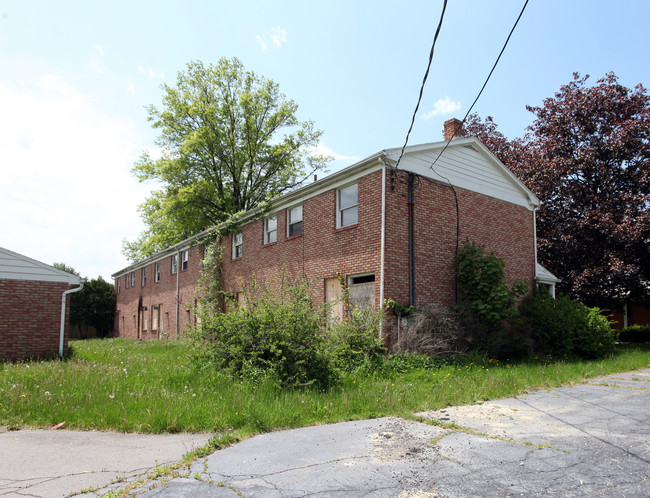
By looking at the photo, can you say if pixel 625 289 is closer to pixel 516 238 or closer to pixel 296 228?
pixel 516 238

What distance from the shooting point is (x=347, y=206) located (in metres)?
13.8

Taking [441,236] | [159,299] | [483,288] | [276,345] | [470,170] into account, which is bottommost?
[276,345]

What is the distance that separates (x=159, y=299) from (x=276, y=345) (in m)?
22.0

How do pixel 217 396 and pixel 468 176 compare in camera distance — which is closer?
pixel 217 396

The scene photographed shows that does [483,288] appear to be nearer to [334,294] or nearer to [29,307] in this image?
[334,294]

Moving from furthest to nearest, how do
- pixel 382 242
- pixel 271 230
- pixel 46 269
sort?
pixel 271 230
pixel 46 269
pixel 382 242

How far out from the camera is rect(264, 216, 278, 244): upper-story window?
17188 millimetres

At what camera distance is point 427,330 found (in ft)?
38.5

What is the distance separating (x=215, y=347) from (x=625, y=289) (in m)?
18.2

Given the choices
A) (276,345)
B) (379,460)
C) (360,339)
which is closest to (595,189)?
(360,339)

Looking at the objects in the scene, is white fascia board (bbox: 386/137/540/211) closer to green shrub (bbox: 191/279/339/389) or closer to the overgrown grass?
the overgrown grass

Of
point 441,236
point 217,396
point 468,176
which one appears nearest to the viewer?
point 217,396

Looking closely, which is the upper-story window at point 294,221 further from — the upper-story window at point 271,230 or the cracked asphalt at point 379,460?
the cracked asphalt at point 379,460

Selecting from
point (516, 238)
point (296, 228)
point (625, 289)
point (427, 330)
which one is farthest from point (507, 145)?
point (427, 330)
